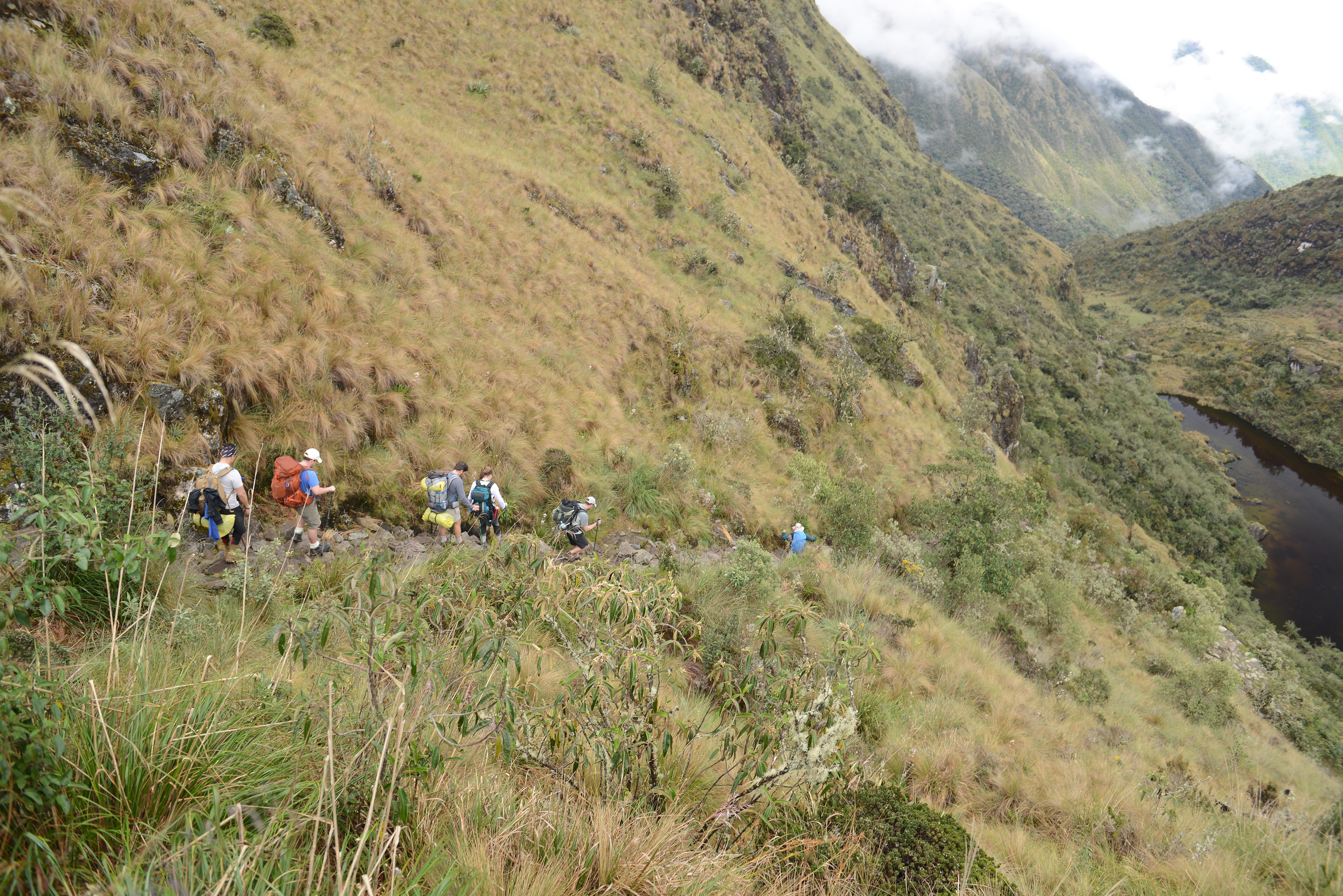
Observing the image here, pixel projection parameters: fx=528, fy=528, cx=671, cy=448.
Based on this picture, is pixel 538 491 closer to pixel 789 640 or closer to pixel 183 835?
Result: pixel 789 640

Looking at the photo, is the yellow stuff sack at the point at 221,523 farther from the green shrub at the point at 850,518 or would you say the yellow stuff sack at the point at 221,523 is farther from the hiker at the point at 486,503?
the green shrub at the point at 850,518

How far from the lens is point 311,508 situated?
6.11 meters

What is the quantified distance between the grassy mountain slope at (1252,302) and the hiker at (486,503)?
97150 mm

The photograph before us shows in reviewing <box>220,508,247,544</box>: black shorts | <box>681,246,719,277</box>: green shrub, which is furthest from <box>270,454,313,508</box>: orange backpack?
<box>681,246,719,277</box>: green shrub

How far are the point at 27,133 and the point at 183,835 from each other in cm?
922

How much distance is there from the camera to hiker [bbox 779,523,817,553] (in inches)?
404

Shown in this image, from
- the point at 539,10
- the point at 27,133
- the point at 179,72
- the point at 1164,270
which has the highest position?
the point at 1164,270

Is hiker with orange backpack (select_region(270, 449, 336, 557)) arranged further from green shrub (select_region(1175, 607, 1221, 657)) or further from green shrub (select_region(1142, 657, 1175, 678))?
green shrub (select_region(1175, 607, 1221, 657))

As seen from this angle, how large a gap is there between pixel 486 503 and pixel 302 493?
6.89 ft

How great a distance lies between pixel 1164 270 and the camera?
124812 millimetres

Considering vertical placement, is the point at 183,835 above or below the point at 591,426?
above

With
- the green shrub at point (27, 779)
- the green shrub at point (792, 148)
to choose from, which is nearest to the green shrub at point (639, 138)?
the green shrub at point (792, 148)

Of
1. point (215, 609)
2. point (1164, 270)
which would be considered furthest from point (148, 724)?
point (1164, 270)

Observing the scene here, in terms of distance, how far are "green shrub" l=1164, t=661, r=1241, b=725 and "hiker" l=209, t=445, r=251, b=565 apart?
716 inches
